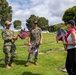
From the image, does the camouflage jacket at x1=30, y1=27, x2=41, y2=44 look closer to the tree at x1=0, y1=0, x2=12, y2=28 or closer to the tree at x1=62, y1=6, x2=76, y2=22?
the tree at x1=0, y1=0, x2=12, y2=28

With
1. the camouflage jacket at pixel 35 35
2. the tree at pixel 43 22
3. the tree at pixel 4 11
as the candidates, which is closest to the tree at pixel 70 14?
the tree at pixel 4 11

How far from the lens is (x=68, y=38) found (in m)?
10.8

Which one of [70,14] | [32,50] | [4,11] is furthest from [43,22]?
Result: [32,50]

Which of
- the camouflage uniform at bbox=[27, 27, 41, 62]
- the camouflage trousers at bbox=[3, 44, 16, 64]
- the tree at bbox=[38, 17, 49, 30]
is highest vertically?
the tree at bbox=[38, 17, 49, 30]

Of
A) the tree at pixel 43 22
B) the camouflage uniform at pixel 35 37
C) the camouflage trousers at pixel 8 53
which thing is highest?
the tree at pixel 43 22

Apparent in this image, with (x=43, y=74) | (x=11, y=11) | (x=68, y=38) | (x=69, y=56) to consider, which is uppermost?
(x=11, y=11)

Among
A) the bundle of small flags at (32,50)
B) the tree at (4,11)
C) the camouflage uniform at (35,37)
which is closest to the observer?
the bundle of small flags at (32,50)

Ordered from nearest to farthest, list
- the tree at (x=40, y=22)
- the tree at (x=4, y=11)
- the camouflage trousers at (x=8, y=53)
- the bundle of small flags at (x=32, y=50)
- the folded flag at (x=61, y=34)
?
the folded flag at (x=61, y=34) → the camouflage trousers at (x=8, y=53) → the bundle of small flags at (x=32, y=50) → the tree at (x=4, y=11) → the tree at (x=40, y=22)

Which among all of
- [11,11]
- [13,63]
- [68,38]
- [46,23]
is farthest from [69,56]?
[46,23]

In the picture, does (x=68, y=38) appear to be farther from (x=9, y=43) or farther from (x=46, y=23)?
(x=46, y=23)

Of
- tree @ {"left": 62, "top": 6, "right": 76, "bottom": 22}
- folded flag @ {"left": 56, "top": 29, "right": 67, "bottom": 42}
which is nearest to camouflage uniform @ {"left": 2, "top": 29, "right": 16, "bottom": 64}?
folded flag @ {"left": 56, "top": 29, "right": 67, "bottom": 42}

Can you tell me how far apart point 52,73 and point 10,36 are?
3032mm

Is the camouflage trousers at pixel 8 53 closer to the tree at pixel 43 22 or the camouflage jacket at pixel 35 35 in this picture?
the camouflage jacket at pixel 35 35

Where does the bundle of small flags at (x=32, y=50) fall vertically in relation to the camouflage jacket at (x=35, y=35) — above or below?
below
